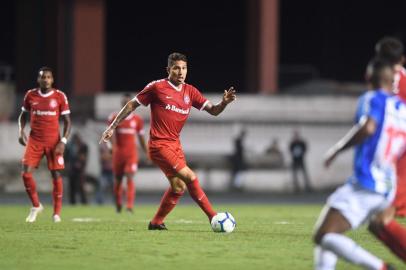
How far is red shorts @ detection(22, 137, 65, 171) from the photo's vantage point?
15.3 metres

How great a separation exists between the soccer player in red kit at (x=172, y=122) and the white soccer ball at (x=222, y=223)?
0.13 metres

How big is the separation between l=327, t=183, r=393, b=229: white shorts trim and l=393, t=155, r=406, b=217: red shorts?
9.52ft

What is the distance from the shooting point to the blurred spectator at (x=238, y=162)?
31516 mm

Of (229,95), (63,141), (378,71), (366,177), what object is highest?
(378,71)

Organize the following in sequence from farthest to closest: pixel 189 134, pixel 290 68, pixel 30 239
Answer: pixel 290 68, pixel 189 134, pixel 30 239

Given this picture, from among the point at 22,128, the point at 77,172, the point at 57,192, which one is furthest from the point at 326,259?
the point at 77,172

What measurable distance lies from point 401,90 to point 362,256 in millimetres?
4223

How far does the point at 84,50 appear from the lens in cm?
3462

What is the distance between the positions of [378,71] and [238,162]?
23484mm

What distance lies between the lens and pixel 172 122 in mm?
12930

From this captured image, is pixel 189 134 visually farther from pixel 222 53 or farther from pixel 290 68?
pixel 222 53

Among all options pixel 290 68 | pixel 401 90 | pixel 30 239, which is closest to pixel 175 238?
pixel 30 239

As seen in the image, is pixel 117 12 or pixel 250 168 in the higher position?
pixel 117 12

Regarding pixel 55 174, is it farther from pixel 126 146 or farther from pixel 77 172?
pixel 77 172
